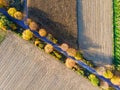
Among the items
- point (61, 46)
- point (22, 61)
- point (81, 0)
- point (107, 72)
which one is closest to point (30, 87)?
point (22, 61)

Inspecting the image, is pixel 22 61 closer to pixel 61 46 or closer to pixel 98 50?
pixel 61 46

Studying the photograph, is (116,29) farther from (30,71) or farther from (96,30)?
(30,71)

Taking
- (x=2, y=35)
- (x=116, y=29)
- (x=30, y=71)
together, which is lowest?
(x=30, y=71)

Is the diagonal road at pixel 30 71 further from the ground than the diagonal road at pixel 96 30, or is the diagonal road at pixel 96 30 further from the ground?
the diagonal road at pixel 96 30

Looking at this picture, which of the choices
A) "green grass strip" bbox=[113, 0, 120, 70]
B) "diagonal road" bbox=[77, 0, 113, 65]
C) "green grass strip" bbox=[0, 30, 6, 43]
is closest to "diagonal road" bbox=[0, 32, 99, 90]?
"green grass strip" bbox=[0, 30, 6, 43]

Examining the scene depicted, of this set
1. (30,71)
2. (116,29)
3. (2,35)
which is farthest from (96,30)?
(2,35)

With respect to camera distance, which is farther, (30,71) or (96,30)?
(96,30)

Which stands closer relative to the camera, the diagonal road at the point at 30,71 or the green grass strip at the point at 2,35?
the diagonal road at the point at 30,71

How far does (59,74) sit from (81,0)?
17.0 ft

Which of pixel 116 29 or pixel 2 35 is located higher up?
pixel 2 35

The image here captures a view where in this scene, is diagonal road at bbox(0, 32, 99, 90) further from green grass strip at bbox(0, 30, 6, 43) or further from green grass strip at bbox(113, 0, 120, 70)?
green grass strip at bbox(113, 0, 120, 70)

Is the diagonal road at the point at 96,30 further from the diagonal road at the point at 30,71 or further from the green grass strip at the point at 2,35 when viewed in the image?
the green grass strip at the point at 2,35

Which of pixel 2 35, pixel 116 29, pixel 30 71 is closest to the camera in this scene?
pixel 30 71

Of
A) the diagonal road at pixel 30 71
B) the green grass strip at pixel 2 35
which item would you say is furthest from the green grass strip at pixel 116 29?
the green grass strip at pixel 2 35
